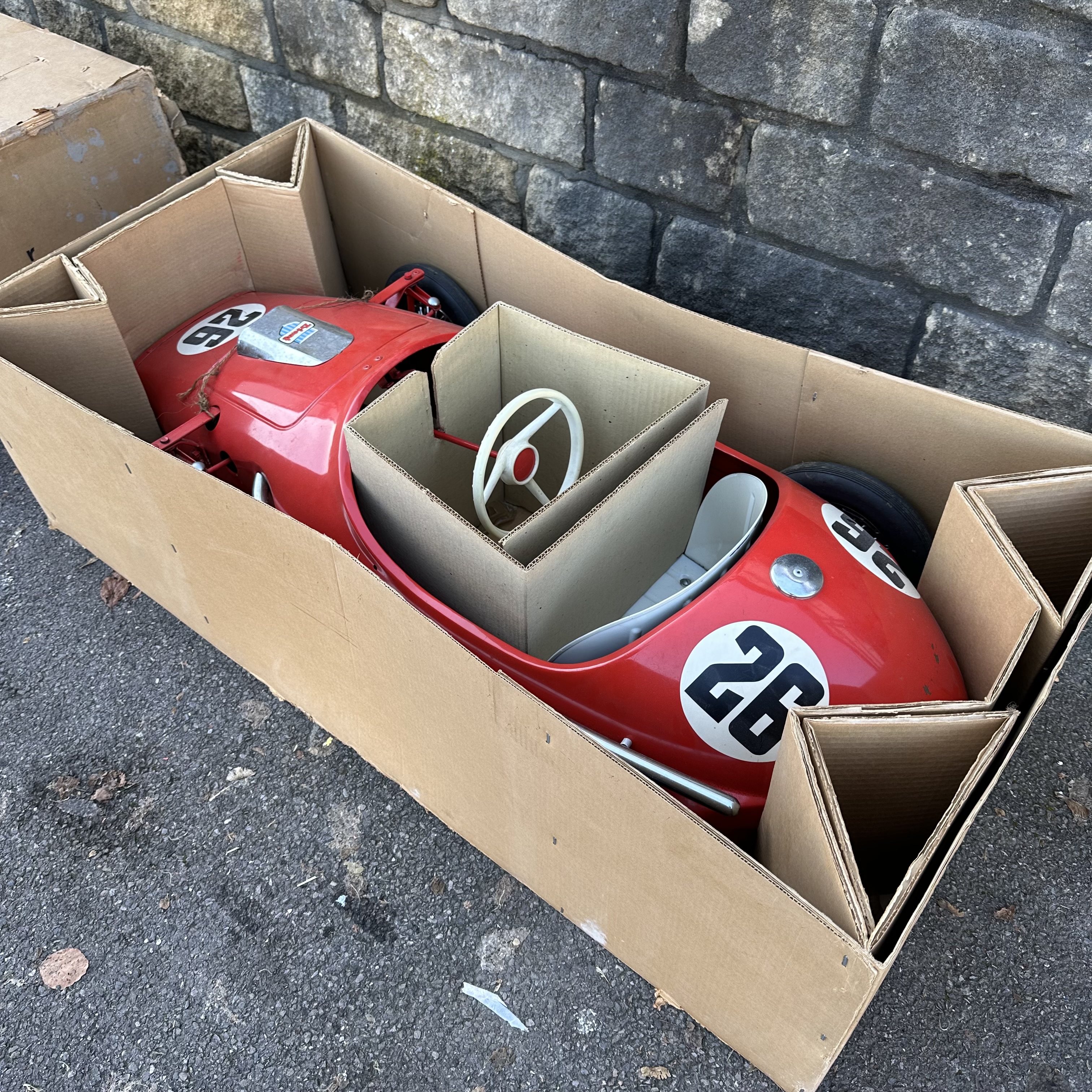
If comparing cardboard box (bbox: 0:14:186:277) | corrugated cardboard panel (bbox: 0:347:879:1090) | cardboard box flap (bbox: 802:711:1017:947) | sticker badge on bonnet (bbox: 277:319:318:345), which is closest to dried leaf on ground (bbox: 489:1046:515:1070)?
corrugated cardboard panel (bbox: 0:347:879:1090)

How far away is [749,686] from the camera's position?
154 centimetres

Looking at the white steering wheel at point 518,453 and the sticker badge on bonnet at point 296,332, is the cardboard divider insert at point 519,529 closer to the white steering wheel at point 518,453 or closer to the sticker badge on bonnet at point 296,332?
the white steering wheel at point 518,453

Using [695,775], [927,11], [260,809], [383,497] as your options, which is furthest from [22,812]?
[927,11]

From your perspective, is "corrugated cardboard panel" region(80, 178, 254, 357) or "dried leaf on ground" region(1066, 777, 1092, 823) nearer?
"dried leaf on ground" region(1066, 777, 1092, 823)

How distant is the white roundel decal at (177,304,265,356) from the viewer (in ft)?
7.03

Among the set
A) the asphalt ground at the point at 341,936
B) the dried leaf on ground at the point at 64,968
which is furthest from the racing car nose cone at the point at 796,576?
the dried leaf on ground at the point at 64,968

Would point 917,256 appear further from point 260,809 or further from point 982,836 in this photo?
point 260,809

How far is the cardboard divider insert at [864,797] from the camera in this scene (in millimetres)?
1124

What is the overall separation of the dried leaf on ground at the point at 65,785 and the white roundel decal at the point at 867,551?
1561mm

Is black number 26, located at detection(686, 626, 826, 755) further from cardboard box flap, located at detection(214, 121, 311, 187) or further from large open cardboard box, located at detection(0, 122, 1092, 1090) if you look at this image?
cardboard box flap, located at detection(214, 121, 311, 187)

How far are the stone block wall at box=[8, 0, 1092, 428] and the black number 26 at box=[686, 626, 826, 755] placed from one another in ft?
2.81

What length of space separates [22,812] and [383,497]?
984 mm

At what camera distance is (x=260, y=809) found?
185 centimetres

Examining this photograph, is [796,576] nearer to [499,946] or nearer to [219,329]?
[499,946]
